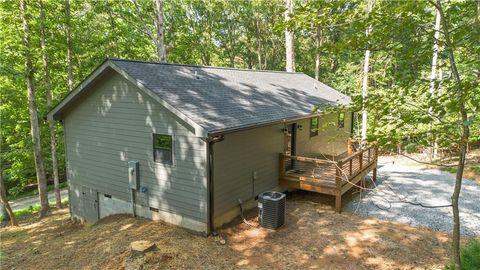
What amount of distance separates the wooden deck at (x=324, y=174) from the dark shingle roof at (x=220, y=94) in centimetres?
191

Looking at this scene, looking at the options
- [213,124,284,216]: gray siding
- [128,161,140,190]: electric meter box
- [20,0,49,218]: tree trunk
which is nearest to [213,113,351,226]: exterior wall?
[213,124,284,216]: gray siding

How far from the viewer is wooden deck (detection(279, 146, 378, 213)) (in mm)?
9916

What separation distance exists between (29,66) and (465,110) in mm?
15486

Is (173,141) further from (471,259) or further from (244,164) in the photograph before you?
(471,259)

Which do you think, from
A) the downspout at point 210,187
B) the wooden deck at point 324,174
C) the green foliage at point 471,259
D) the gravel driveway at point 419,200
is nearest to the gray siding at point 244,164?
the downspout at point 210,187

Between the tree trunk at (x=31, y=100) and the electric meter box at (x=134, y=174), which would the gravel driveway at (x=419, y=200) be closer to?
the electric meter box at (x=134, y=174)

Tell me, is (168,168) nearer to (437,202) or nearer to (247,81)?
(247,81)

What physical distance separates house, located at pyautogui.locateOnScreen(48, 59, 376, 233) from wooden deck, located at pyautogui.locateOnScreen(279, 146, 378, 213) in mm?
248

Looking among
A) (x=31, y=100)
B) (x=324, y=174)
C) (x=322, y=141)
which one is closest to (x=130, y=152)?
(x=324, y=174)

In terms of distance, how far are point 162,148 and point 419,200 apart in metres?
9.06

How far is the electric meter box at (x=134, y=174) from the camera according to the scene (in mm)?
9523

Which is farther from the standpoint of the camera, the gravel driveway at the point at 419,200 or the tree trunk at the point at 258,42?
the tree trunk at the point at 258,42

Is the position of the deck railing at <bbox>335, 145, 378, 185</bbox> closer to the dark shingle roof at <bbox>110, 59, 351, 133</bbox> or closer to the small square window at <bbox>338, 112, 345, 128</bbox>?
the dark shingle roof at <bbox>110, 59, 351, 133</bbox>

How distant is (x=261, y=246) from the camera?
789 centimetres
